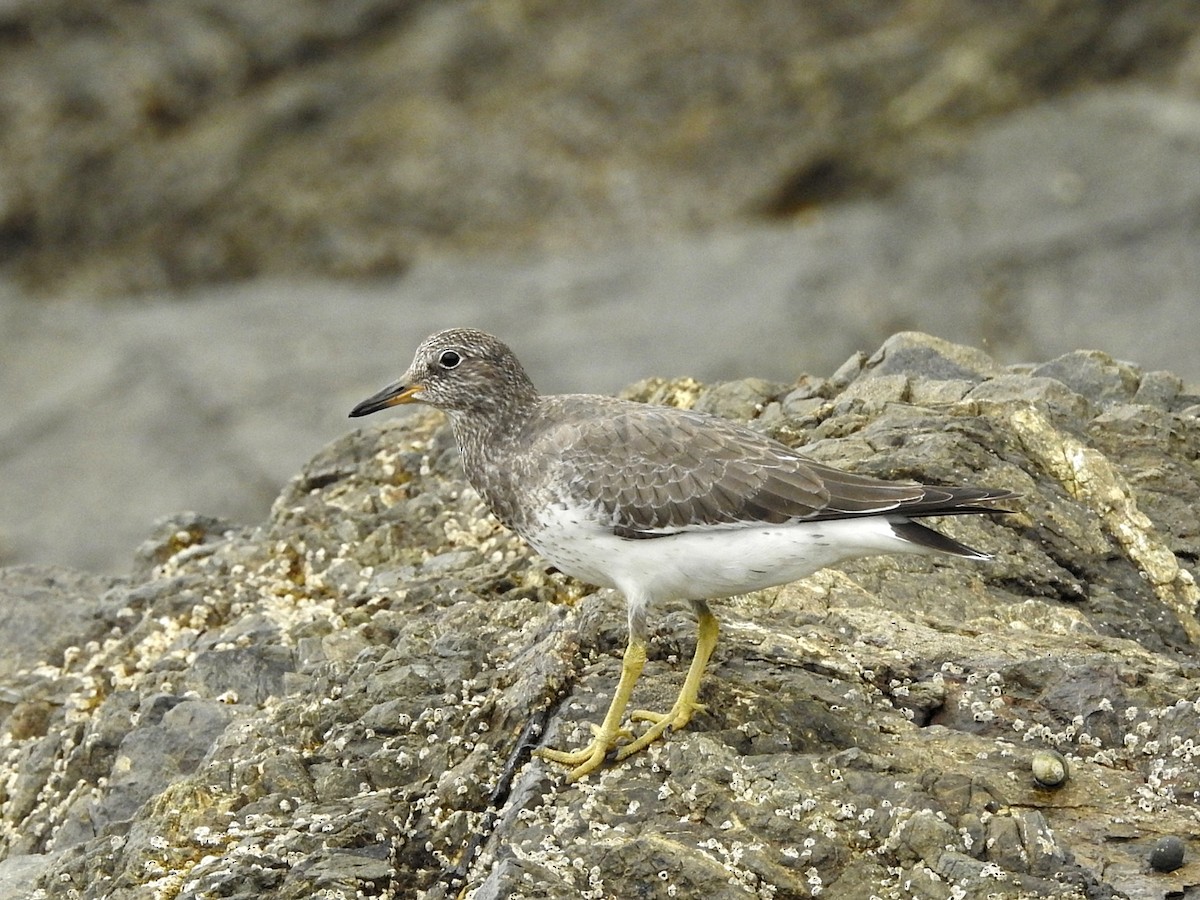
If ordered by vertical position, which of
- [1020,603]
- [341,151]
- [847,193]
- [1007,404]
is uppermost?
[341,151]

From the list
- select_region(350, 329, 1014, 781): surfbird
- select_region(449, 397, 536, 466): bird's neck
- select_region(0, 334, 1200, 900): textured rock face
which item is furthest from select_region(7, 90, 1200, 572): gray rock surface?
select_region(350, 329, 1014, 781): surfbird

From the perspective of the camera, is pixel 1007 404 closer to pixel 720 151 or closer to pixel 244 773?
pixel 244 773

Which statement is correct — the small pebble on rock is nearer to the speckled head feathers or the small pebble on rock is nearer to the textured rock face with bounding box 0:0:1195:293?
the speckled head feathers

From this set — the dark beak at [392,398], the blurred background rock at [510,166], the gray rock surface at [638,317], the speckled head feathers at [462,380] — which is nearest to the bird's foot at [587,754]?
the speckled head feathers at [462,380]

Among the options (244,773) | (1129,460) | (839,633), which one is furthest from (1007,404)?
(244,773)

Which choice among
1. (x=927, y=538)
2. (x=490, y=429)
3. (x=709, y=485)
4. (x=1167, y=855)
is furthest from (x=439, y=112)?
(x=1167, y=855)
